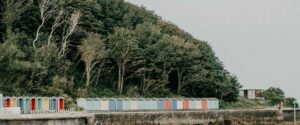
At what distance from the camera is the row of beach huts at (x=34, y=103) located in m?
52.1

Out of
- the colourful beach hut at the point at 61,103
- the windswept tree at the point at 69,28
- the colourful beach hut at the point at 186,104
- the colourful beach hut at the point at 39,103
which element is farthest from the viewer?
the colourful beach hut at the point at 186,104

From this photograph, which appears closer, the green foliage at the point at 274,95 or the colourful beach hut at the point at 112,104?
the colourful beach hut at the point at 112,104

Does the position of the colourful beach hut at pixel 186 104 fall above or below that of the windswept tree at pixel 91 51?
below

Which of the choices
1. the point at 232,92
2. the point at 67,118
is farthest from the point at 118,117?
the point at 232,92

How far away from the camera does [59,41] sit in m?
76.1

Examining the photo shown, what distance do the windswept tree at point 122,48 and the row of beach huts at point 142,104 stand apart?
6.27m

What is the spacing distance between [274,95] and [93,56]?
44818 mm

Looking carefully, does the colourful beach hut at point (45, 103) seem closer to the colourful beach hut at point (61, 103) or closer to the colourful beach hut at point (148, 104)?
the colourful beach hut at point (61, 103)

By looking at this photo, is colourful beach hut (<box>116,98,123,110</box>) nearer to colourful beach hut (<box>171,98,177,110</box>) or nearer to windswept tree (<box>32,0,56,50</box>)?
colourful beach hut (<box>171,98,177,110</box>)

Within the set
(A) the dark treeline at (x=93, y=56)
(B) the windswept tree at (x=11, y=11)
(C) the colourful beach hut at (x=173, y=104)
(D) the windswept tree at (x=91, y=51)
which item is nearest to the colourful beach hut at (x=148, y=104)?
(C) the colourful beach hut at (x=173, y=104)

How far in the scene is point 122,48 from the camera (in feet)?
243

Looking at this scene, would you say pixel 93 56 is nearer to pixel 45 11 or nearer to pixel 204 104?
pixel 45 11

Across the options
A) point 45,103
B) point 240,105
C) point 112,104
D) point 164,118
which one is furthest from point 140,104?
point 240,105

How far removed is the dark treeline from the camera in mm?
63281
